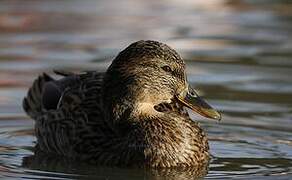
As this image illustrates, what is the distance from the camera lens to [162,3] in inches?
802

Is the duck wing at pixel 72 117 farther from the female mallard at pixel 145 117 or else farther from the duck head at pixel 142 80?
the duck head at pixel 142 80

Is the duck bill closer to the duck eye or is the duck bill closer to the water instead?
the duck eye

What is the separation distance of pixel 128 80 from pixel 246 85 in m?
3.39

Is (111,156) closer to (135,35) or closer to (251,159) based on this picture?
(251,159)

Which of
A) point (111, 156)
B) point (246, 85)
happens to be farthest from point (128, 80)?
point (246, 85)

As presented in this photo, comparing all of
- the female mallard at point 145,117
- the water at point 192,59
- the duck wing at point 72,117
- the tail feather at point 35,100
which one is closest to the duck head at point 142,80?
the female mallard at point 145,117

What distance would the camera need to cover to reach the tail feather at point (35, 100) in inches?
426

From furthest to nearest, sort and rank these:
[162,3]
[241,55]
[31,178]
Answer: [162,3] < [241,55] < [31,178]

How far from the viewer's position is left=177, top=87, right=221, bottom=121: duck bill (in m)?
9.23

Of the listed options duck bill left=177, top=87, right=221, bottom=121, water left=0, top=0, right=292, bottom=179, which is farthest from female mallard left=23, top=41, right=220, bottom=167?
water left=0, top=0, right=292, bottom=179

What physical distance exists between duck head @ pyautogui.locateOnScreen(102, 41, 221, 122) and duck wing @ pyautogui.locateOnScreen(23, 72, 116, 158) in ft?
0.97

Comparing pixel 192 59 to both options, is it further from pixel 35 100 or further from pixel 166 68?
pixel 166 68

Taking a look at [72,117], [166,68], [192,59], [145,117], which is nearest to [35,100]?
[72,117]

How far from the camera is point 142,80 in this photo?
923cm
